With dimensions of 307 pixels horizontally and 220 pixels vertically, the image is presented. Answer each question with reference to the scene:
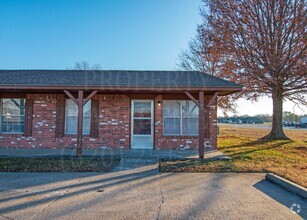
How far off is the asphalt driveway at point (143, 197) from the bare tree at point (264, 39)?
9.94 metres

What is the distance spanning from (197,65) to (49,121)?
15.2m

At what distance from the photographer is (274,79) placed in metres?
14.4

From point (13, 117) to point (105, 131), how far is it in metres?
4.43

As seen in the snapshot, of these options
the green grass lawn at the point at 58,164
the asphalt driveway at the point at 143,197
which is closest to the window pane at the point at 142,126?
the green grass lawn at the point at 58,164

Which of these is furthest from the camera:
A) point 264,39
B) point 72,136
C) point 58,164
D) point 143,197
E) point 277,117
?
point 277,117

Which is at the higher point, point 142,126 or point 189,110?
point 189,110

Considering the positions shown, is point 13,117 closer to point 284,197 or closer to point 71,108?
point 71,108

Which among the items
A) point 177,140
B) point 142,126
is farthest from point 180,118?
point 142,126

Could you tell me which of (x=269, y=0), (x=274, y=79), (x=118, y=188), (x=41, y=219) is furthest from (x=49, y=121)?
(x=269, y=0)

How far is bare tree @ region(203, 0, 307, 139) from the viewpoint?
13859mm

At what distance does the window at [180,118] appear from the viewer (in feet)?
35.7

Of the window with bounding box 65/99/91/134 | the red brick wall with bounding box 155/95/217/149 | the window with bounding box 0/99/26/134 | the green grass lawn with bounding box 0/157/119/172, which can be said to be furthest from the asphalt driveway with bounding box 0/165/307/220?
the window with bounding box 0/99/26/134

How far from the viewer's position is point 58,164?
7.48 metres

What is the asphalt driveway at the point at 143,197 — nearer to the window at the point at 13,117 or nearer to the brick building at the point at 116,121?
the brick building at the point at 116,121
